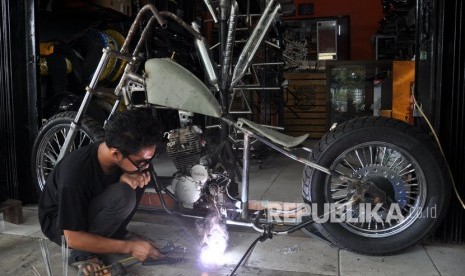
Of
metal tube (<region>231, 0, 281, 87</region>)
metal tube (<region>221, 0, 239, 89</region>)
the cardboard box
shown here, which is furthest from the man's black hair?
the cardboard box

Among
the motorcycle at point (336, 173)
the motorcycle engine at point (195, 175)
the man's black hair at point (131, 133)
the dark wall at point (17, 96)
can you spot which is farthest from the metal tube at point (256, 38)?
the dark wall at point (17, 96)

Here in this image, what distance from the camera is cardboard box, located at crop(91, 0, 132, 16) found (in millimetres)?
4437

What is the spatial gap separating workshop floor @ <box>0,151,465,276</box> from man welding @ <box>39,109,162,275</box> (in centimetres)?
20

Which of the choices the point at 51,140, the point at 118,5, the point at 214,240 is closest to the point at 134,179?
the point at 214,240

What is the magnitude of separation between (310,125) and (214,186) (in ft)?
18.2

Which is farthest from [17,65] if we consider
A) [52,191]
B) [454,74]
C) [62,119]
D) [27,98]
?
[454,74]

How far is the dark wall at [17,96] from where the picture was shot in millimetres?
2781

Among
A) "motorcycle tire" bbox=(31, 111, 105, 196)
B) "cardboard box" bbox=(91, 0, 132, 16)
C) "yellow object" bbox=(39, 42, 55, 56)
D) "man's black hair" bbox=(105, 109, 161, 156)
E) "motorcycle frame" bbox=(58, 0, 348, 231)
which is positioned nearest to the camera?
"man's black hair" bbox=(105, 109, 161, 156)

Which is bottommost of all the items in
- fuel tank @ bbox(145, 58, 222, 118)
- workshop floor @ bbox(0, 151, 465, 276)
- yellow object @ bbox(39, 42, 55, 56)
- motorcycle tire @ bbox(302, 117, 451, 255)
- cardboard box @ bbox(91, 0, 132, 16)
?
workshop floor @ bbox(0, 151, 465, 276)

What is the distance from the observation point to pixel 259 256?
6.70ft

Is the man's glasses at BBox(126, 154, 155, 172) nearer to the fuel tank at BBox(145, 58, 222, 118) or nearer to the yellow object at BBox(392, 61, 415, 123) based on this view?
the fuel tank at BBox(145, 58, 222, 118)

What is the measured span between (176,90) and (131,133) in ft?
1.59

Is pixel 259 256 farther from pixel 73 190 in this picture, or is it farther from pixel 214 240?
pixel 73 190

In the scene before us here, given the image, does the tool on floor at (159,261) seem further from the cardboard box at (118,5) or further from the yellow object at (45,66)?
the cardboard box at (118,5)
